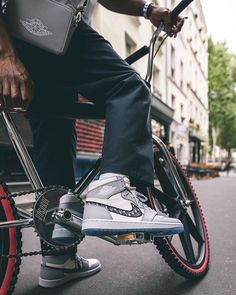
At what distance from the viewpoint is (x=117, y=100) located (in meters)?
1.44

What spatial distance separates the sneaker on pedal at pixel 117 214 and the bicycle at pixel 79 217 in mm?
82

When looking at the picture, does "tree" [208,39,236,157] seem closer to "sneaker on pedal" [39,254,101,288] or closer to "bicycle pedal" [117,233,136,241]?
"sneaker on pedal" [39,254,101,288]

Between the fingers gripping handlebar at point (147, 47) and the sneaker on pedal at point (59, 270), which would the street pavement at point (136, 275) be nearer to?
the sneaker on pedal at point (59, 270)

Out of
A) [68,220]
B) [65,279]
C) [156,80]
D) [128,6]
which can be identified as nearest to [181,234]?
[65,279]

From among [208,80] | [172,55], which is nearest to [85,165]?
[172,55]

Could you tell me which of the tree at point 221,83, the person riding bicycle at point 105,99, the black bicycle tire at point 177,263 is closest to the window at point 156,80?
the black bicycle tire at point 177,263

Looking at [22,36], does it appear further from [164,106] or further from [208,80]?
[208,80]

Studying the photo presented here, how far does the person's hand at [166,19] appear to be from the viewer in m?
1.87

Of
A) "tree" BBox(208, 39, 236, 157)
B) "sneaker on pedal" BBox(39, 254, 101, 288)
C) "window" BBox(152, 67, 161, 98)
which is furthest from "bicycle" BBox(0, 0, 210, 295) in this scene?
"tree" BBox(208, 39, 236, 157)

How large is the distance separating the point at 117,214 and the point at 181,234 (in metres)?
0.80

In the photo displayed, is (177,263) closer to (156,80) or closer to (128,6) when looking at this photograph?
(128,6)

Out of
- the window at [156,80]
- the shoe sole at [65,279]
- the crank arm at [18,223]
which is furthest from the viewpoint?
the window at [156,80]

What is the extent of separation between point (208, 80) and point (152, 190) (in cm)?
3910

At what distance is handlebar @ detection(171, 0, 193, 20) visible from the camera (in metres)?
1.66
